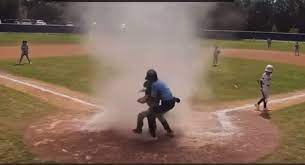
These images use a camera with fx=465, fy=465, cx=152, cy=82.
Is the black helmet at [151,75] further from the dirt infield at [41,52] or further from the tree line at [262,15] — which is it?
the tree line at [262,15]

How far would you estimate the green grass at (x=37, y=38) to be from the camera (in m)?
46.8

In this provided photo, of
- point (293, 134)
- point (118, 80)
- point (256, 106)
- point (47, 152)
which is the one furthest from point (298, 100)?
point (47, 152)

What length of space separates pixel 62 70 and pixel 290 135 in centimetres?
1694

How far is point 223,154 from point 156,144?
1.64 m

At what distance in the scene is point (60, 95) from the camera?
61.9 ft

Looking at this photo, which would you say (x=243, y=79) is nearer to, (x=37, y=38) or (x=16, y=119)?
(x=16, y=119)

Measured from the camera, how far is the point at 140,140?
11578 mm

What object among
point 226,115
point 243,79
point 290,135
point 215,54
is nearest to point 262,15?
point 215,54

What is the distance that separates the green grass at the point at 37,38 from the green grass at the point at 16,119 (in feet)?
93.3

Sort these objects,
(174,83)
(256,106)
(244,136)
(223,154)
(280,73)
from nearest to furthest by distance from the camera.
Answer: (223,154) < (244,136) < (174,83) < (256,106) < (280,73)

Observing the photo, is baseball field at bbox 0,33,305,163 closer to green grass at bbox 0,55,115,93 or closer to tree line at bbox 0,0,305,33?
green grass at bbox 0,55,115,93

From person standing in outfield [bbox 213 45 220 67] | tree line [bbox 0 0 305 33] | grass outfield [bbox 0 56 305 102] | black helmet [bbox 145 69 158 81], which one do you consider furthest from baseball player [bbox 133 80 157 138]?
tree line [bbox 0 0 305 33]

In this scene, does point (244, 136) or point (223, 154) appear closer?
point (223, 154)

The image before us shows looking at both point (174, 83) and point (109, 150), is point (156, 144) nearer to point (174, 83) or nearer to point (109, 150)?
point (109, 150)
